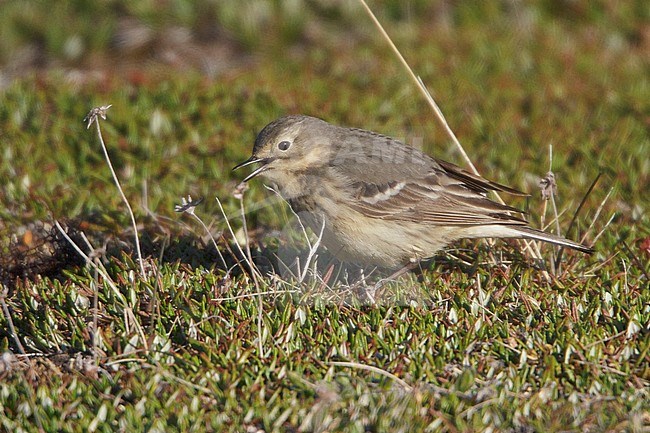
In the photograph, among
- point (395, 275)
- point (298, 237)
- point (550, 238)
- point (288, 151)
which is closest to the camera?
point (550, 238)

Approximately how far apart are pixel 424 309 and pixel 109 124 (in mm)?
4293

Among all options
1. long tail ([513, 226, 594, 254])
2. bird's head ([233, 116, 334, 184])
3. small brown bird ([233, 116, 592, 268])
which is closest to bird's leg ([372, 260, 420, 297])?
small brown bird ([233, 116, 592, 268])

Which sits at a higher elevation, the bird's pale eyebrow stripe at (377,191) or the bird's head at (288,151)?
the bird's head at (288,151)

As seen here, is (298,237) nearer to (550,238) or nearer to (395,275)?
(395,275)

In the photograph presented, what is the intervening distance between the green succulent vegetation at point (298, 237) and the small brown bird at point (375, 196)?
10.5 inches

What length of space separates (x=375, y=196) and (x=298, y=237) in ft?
3.14

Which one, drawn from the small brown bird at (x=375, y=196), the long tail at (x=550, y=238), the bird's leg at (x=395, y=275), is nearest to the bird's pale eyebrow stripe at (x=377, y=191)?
the small brown bird at (x=375, y=196)

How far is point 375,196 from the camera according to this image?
6.02 metres

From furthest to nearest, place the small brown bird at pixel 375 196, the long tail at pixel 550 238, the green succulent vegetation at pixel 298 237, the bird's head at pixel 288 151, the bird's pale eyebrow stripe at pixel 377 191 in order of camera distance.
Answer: the bird's head at pixel 288 151 → the bird's pale eyebrow stripe at pixel 377 191 → the small brown bird at pixel 375 196 → the long tail at pixel 550 238 → the green succulent vegetation at pixel 298 237

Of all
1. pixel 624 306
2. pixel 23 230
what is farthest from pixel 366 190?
pixel 23 230

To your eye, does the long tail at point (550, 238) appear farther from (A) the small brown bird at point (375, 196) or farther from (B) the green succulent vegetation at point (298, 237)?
(B) the green succulent vegetation at point (298, 237)

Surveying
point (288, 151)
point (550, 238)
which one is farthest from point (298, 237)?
point (550, 238)

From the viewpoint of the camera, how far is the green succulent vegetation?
4.61m

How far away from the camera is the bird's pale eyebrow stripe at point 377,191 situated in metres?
5.98
